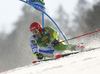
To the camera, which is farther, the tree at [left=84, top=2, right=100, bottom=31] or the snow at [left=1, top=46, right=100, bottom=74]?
the tree at [left=84, top=2, right=100, bottom=31]

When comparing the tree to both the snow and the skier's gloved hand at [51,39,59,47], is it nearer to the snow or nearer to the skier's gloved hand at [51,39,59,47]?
the skier's gloved hand at [51,39,59,47]

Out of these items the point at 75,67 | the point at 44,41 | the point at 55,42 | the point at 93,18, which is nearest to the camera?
the point at 75,67

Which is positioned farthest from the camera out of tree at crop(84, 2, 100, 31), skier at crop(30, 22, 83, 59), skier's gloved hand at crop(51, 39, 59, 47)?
tree at crop(84, 2, 100, 31)

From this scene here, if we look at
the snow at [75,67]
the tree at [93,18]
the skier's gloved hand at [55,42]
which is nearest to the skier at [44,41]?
the skier's gloved hand at [55,42]

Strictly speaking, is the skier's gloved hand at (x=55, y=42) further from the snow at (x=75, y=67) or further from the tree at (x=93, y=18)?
the tree at (x=93, y=18)

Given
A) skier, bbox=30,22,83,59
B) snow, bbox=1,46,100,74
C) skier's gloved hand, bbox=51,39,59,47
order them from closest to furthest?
snow, bbox=1,46,100,74 → skier's gloved hand, bbox=51,39,59,47 → skier, bbox=30,22,83,59

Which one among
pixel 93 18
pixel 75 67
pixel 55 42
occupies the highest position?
pixel 93 18

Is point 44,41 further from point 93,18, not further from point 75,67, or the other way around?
point 93,18

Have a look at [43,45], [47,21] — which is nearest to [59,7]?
[47,21]

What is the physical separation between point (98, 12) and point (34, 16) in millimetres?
9952

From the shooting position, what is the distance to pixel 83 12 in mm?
40656

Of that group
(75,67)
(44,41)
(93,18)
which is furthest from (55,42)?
(93,18)

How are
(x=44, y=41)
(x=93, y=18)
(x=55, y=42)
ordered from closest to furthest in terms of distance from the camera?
(x=55, y=42), (x=44, y=41), (x=93, y=18)

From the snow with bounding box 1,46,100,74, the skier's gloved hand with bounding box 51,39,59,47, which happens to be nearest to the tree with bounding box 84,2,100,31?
the skier's gloved hand with bounding box 51,39,59,47
